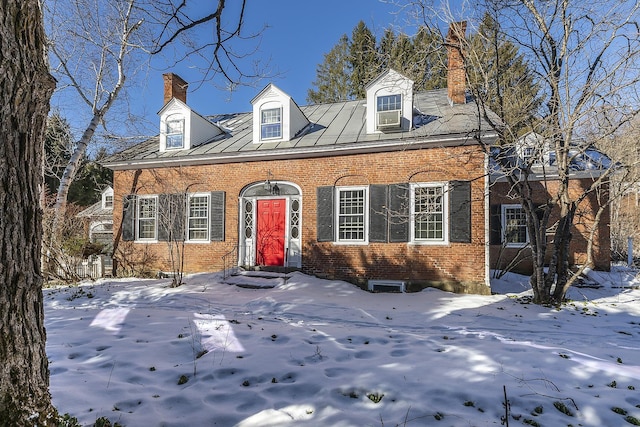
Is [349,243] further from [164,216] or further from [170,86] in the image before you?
[170,86]

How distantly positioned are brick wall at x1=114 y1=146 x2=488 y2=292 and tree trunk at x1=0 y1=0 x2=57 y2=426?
8.29m

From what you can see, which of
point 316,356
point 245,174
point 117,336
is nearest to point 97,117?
point 245,174

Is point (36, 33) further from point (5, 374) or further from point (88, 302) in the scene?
point (88, 302)

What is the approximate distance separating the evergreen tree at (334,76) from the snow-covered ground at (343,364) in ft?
66.7

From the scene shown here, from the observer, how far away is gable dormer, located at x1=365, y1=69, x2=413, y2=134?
992cm

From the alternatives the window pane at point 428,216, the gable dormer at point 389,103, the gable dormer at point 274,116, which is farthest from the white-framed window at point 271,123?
the window pane at point 428,216

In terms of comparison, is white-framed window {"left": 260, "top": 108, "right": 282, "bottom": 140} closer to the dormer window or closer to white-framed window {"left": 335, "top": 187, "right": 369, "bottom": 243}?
white-framed window {"left": 335, "top": 187, "right": 369, "bottom": 243}

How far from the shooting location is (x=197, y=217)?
11656 mm

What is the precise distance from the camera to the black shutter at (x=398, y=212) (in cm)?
961

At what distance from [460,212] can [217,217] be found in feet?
24.9

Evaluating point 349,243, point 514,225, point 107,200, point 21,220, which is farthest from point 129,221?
point 107,200

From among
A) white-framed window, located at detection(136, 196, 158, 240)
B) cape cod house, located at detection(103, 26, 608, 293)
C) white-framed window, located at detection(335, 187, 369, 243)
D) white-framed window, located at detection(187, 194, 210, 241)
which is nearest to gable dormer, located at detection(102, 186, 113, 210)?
cape cod house, located at detection(103, 26, 608, 293)

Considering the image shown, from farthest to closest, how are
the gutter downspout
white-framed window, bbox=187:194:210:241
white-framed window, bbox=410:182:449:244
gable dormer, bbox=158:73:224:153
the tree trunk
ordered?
gable dormer, bbox=158:73:224:153 → white-framed window, bbox=187:194:210:241 → white-framed window, bbox=410:182:449:244 → the gutter downspout → the tree trunk

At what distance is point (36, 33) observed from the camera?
197 cm
